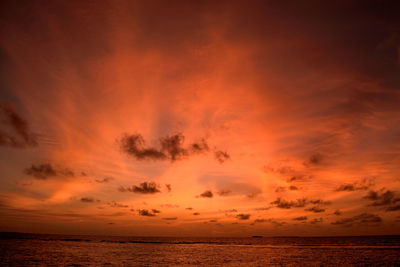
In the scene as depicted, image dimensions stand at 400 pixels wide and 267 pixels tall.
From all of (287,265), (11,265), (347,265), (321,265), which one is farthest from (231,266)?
(11,265)

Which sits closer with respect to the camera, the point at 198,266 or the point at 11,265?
the point at 11,265

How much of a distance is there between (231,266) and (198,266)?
21.2 feet

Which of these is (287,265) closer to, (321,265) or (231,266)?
(321,265)

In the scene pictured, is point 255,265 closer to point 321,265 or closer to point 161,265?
point 321,265

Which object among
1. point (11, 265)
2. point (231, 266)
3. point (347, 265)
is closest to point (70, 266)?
point (11, 265)

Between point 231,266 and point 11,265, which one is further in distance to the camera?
point 231,266

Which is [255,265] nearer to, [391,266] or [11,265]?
[391,266]

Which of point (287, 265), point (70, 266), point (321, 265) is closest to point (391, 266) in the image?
point (321, 265)

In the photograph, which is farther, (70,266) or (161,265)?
(161,265)

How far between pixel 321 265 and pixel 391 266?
12.3m

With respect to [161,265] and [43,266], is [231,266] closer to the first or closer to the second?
[161,265]

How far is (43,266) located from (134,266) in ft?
52.7

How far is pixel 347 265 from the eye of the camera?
1962 inches

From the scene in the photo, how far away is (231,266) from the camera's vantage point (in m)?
49.1
